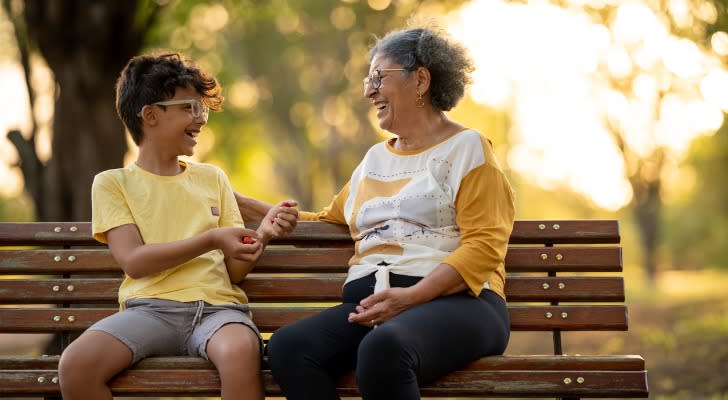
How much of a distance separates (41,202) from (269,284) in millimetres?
3675

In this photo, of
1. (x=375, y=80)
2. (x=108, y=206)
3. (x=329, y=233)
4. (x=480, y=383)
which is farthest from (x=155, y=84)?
(x=480, y=383)

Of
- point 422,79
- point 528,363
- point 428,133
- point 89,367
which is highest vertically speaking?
point 422,79

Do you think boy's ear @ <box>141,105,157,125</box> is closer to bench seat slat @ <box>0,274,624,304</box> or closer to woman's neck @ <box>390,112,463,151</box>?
bench seat slat @ <box>0,274,624,304</box>

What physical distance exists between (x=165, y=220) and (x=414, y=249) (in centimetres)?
99

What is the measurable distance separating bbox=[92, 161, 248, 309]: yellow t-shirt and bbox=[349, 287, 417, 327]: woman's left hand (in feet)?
2.04

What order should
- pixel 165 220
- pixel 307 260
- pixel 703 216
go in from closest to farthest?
pixel 165 220 → pixel 307 260 → pixel 703 216

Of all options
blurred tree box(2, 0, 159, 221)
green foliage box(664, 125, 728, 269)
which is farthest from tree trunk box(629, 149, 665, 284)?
blurred tree box(2, 0, 159, 221)

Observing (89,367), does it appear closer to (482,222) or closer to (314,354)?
(314,354)

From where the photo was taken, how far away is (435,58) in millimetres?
4352

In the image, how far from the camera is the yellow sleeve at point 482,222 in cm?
394

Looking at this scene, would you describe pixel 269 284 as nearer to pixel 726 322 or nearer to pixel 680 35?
pixel 680 35

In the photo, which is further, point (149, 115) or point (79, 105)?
point (79, 105)

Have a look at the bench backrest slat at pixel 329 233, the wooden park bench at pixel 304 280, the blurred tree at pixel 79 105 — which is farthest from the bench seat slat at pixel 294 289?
the blurred tree at pixel 79 105

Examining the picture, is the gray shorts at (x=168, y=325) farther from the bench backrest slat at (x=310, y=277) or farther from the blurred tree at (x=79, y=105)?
the blurred tree at (x=79, y=105)
